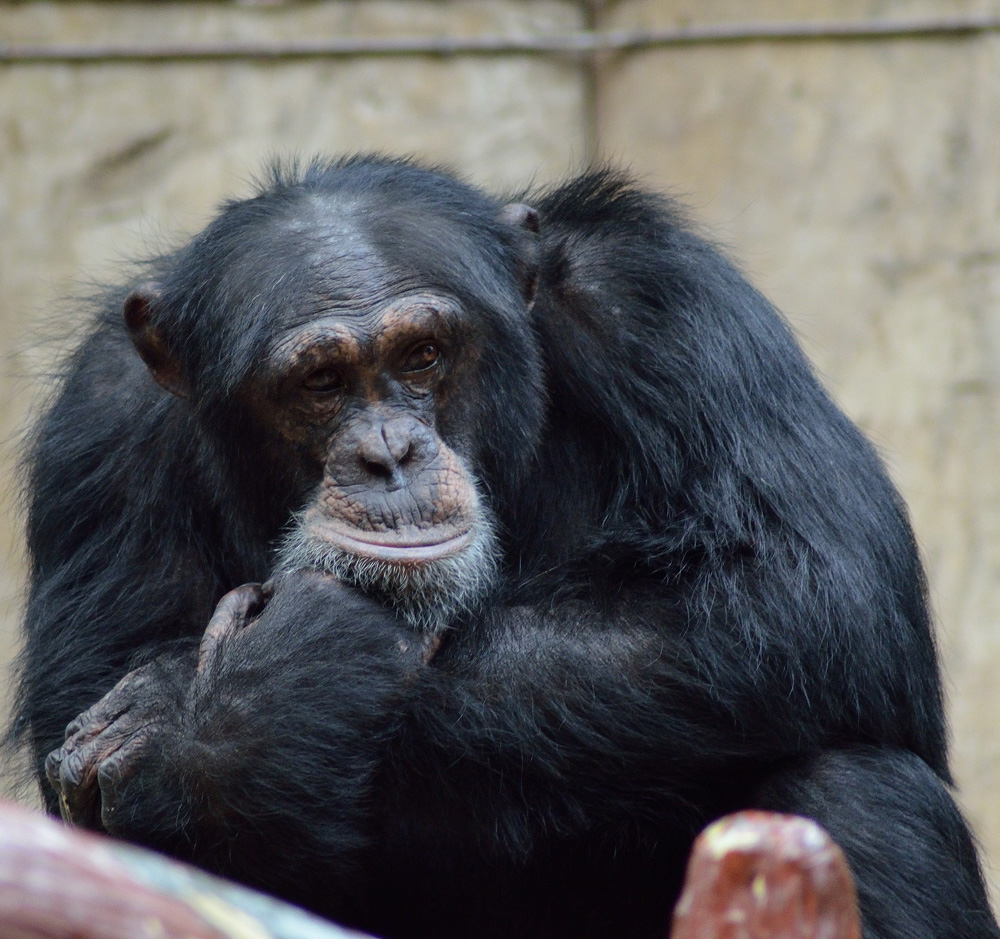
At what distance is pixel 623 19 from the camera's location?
843cm

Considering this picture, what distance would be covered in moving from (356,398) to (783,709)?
132cm

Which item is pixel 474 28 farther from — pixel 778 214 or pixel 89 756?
pixel 89 756

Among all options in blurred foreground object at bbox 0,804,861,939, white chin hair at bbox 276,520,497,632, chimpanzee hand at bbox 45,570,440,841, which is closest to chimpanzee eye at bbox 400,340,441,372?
white chin hair at bbox 276,520,497,632

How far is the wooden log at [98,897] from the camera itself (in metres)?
1.55

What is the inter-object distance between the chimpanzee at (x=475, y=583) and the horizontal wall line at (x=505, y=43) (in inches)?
136

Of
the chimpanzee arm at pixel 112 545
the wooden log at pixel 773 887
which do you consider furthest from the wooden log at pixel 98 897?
the chimpanzee arm at pixel 112 545

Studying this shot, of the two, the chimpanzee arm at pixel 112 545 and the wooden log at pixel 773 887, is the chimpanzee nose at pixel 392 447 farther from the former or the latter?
the wooden log at pixel 773 887

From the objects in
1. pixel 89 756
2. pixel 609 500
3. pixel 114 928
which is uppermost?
pixel 114 928

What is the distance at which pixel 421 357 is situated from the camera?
4.02 m

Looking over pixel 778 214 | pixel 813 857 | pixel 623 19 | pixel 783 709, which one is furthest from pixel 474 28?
pixel 813 857

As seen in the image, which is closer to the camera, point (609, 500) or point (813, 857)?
point (813, 857)

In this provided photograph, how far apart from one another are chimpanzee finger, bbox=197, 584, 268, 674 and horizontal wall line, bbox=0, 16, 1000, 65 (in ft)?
15.4

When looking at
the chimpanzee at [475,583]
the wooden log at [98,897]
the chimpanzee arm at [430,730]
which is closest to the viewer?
the wooden log at [98,897]

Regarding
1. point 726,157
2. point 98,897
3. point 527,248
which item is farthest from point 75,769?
point 726,157
